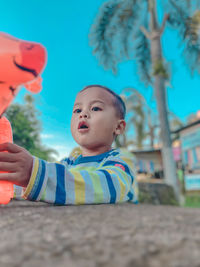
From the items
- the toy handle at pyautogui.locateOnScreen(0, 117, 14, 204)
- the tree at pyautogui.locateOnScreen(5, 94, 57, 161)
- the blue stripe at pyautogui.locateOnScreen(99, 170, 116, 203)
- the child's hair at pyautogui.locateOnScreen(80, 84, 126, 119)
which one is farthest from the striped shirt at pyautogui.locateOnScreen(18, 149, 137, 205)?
the tree at pyautogui.locateOnScreen(5, 94, 57, 161)

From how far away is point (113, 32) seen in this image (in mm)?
5555

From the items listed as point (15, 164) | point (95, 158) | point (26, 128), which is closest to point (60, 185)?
point (15, 164)

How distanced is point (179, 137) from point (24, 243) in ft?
26.6

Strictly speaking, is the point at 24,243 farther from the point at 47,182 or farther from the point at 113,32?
the point at 113,32

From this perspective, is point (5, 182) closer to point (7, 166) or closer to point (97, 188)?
point (7, 166)

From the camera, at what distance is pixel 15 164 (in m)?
0.66

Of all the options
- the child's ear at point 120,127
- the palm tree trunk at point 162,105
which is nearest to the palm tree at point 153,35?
the palm tree trunk at point 162,105

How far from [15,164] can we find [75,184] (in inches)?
7.7

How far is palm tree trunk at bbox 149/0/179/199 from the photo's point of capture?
4.87 metres

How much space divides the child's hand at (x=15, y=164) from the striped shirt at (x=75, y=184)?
0.02 m

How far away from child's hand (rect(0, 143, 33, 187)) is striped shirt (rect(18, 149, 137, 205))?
2cm

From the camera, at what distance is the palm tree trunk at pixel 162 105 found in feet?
16.0

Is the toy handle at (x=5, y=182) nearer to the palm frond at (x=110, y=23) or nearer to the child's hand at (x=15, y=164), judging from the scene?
the child's hand at (x=15, y=164)

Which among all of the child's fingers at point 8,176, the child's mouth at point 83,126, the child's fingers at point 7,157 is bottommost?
the child's fingers at point 8,176
